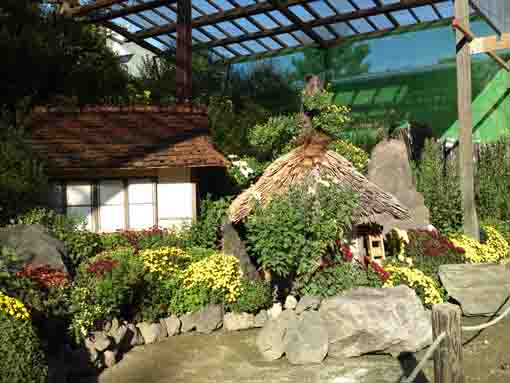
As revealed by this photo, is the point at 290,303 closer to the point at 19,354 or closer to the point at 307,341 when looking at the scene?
the point at 307,341

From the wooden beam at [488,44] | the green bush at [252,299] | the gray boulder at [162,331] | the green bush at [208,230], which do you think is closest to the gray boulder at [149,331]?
the gray boulder at [162,331]

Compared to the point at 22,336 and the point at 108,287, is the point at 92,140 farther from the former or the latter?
the point at 22,336

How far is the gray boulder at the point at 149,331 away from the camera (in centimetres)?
789

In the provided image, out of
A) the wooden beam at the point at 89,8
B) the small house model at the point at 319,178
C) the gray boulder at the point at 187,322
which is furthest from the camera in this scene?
the wooden beam at the point at 89,8

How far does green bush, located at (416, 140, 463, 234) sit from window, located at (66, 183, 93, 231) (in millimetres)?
7334

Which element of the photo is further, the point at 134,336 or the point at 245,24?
the point at 245,24

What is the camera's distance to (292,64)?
82.6 feet

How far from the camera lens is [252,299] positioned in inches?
338

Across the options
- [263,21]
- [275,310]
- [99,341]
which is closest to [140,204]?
[275,310]

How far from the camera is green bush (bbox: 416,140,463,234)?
41.8 ft

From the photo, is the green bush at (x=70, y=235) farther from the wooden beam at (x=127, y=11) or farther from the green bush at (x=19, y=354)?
the wooden beam at (x=127, y=11)

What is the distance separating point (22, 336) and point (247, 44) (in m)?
19.4

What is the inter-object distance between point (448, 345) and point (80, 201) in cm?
851

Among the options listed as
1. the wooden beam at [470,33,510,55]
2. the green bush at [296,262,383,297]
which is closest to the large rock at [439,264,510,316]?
the green bush at [296,262,383,297]
